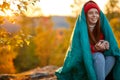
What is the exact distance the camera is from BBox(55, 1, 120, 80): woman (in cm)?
691

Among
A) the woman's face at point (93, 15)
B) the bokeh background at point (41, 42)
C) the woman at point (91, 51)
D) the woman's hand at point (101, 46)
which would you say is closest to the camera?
the woman at point (91, 51)

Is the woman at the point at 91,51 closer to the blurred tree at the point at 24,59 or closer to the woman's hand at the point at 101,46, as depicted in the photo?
the woman's hand at the point at 101,46

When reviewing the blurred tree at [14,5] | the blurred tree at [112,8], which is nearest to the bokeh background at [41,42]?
the blurred tree at [112,8]

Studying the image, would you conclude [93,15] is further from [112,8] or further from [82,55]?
[112,8]

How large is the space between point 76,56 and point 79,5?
24821 mm

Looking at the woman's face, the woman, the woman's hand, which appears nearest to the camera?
the woman

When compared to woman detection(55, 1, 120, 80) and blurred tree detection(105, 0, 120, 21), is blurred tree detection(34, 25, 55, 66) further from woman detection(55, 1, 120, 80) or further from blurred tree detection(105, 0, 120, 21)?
woman detection(55, 1, 120, 80)

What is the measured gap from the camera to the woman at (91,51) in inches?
272

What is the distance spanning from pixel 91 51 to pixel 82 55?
0.16 metres

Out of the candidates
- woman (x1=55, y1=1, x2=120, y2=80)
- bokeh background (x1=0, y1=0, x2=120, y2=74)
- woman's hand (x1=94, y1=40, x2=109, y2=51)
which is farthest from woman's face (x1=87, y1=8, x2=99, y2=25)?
bokeh background (x1=0, y1=0, x2=120, y2=74)

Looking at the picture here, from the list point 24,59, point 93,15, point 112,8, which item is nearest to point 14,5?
point 93,15

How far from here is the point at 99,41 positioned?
23.5 ft

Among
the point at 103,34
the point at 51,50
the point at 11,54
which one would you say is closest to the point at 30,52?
the point at 51,50

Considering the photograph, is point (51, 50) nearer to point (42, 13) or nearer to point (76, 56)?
point (42, 13)
